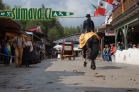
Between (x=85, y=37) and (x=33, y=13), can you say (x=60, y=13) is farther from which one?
(x=85, y=37)

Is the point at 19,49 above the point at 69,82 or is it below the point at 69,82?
above

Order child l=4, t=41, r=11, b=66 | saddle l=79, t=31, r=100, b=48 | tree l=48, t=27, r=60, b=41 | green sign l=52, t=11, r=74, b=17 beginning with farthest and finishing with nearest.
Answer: tree l=48, t=27, r=60, b=41, green sign l=52, t=11, r=74, b=17, child l=4, t=41, r=11, b=66, saddle l=79, t=31, r=100, b=48

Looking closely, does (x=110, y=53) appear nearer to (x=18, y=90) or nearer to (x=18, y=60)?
(x=18, y=60)

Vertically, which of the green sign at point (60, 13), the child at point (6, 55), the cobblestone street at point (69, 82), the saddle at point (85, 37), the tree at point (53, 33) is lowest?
the cobblestone street at point (69, 82)

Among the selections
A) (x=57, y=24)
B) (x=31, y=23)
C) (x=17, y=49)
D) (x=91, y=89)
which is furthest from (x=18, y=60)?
(x=57, y=24)

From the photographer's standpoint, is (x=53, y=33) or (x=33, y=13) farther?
(x=53, y=33)

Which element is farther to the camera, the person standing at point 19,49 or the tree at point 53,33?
the tree at point 53,33

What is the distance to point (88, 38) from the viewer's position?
13.5m

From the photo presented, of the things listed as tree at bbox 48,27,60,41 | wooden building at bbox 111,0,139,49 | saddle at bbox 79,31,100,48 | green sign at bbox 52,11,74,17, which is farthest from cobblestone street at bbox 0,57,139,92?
tree at bbox 48,27,60,41

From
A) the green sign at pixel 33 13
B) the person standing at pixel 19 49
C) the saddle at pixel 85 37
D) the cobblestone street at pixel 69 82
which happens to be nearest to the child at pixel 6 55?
the person standing at pixel 19 49

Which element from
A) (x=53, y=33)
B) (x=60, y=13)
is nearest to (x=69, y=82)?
(x=60, y=13)

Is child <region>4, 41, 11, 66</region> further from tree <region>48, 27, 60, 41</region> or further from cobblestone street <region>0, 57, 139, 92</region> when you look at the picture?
tree <region>48, 27, 60, 41</region>

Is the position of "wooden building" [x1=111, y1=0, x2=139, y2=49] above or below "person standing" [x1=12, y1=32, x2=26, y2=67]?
above

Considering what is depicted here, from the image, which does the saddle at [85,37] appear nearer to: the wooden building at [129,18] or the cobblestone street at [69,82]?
the cobblestone street at [69,82]
